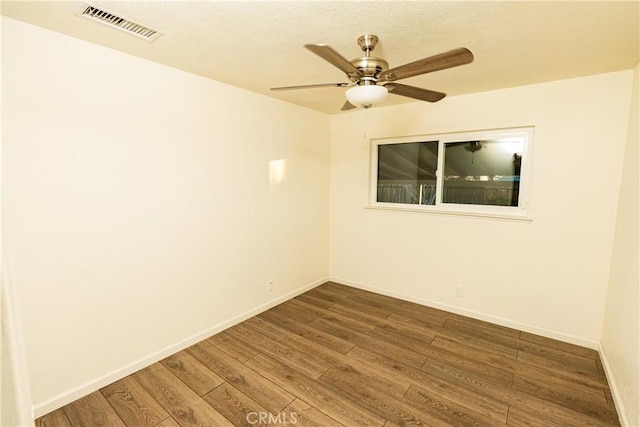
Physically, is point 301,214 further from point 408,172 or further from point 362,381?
point 362,381

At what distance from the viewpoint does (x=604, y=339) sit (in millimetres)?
2508

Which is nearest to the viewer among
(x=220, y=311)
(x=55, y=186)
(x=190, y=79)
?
(x=55, y=186)

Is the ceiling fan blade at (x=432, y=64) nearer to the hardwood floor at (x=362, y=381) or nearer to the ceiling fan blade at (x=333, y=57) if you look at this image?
the ceiling fan blade at (x=333, y=57)

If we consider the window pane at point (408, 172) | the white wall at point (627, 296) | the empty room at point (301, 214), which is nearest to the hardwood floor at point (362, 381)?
the empty room at point (301, 214)

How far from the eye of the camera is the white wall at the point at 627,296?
180 cm

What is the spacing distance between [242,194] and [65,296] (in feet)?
5.11

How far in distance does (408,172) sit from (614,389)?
8.29 ft

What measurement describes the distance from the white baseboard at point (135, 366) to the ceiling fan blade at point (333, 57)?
8.23 ft

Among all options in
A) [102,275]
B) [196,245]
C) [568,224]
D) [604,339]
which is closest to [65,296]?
[102,275]

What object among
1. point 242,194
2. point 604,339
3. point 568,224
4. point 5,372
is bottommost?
point 604,339

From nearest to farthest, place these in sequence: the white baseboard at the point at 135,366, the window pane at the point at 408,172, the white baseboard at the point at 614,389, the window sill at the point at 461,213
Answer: the white baseboard at the point at 614,389
the white baseboard at the point at 135,366
the window sill at the point at 461,213
the window pane at the point at 408,172

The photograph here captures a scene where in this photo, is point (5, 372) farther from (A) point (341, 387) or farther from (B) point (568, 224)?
(B) point (568, 224)

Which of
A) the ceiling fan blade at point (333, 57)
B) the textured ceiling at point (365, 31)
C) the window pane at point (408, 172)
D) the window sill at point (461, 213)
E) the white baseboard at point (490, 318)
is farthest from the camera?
the window pane at point (408, 172)

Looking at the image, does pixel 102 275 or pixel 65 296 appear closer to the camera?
pixel 65 296
